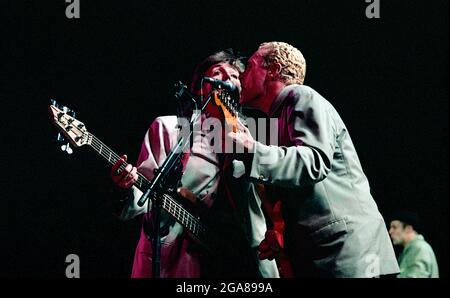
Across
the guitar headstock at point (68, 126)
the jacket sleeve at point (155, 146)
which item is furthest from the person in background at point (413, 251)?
the guitar headstock at point (68, 126)

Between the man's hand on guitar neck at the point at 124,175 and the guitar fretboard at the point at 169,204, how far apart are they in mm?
34

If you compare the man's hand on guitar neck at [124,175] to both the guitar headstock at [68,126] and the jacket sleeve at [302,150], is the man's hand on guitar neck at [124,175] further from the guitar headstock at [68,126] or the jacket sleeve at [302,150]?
the jacket sleeve at [302,150]

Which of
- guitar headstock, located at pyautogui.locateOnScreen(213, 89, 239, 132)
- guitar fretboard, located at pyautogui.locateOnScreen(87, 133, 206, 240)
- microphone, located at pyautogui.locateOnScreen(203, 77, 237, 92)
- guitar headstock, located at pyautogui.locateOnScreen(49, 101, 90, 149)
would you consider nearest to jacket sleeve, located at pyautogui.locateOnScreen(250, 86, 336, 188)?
guitar headstock, located at pyautogui.locateOnScreen(213, 89, 239, 132)

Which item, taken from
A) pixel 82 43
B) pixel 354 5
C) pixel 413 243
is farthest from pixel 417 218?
pixel 82 43

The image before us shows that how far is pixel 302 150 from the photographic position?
5.92 feet

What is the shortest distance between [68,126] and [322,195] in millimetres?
1261

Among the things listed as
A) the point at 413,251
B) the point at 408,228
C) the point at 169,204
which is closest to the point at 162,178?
the point at 169,204

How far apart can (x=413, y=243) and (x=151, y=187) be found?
2681 millimetres

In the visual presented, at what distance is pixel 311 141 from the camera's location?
1851 mm

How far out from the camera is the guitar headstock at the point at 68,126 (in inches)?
96.5

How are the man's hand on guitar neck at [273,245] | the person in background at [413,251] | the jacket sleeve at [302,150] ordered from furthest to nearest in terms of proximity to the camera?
the person in background at [413,251], the man's hand on guitar neck at [273,245], the jacket sleeve at [302,150]

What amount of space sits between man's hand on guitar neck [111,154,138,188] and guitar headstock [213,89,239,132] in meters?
0.62

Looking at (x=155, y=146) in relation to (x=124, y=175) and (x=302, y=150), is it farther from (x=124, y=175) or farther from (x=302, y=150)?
(x=302, y=150)
